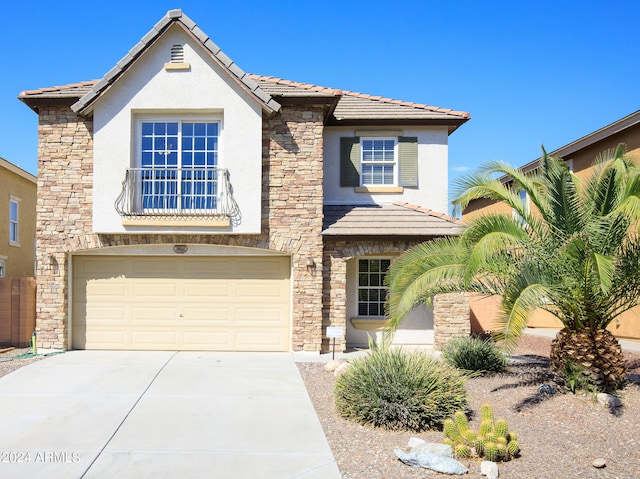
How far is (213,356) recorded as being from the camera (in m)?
13.4

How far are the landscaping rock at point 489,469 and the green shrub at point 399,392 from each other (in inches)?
61.6

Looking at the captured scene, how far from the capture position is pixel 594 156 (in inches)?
690

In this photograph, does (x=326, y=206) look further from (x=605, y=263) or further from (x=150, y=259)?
(x=605, y=263)

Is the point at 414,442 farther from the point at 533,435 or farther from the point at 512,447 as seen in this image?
the point at 533,435

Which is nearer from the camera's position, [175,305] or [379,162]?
[175,305]

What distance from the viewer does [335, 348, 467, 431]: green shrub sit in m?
7.84

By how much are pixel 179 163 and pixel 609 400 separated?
9841mm

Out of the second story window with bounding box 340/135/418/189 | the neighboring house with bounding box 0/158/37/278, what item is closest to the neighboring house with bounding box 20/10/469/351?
the second story window with bounding box 340/135/418/189

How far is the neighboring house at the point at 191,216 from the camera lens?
13.2 meters

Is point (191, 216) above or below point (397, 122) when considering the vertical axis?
below

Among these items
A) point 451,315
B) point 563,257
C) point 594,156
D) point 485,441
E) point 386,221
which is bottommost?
point 485,441

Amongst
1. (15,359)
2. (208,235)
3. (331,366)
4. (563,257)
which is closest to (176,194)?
(208,235)

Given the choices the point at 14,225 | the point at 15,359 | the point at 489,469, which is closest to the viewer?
the point at 489,469

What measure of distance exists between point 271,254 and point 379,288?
301 centimetres
